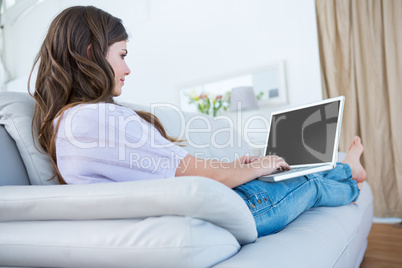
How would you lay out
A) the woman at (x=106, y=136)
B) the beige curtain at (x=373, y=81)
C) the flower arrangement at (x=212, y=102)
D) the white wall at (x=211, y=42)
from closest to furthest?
1. the woman at (x=106, y=136)
2. the beige curtain at (x=373, y=81)
3. the white wall at (x=211, y=42)
4. the flower arrangement at (x=212, y=102)

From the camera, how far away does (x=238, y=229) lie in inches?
28.5

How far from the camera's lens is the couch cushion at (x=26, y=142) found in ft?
3.46

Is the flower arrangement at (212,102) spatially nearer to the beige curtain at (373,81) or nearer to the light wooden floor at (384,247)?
the beige curtain at (373,81)

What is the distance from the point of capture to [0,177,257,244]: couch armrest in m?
0.63

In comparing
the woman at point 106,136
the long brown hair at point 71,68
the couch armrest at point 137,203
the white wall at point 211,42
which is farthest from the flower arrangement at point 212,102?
the couch armrest at point 137,203

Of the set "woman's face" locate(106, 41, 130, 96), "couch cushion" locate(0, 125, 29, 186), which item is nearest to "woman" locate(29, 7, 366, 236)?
"woman's face" locate(106, 41, 130, 96)

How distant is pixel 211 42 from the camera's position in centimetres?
386

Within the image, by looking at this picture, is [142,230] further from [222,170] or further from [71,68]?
[71,68]

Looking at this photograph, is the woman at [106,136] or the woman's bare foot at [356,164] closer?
the woman at [106,136]

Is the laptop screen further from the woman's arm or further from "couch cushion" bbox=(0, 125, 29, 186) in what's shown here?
"couch cushion" bbox=(0, 125, 29, 186)

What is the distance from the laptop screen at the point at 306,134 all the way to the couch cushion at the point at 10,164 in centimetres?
110

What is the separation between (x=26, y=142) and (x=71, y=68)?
26 cm

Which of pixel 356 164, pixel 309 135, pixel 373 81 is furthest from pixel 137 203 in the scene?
pixel 373 81

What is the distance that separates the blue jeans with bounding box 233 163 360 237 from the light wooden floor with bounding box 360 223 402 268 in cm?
52
